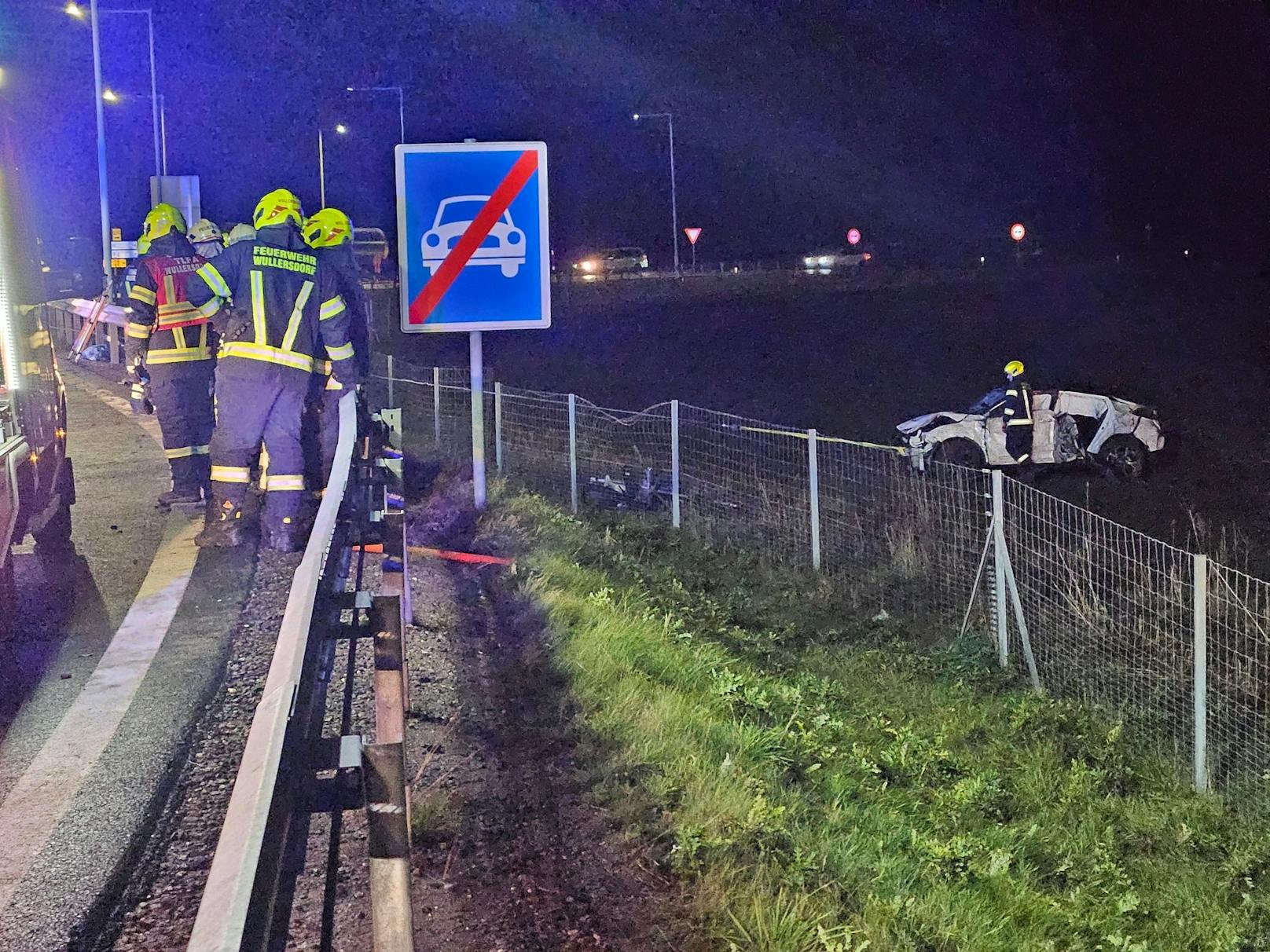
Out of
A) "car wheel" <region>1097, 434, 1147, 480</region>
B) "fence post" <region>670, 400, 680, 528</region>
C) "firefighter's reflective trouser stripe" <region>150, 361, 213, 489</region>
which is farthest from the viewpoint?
"car wheel" <region>1097, 434, 1147, 480</region>

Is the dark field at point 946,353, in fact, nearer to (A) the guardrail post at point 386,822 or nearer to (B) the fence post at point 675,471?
(B) the fence post at point 675,471

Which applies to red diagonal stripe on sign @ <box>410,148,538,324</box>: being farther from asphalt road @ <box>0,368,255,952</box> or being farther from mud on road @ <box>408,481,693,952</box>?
mud on road @ <box>408,481,693,952</box>

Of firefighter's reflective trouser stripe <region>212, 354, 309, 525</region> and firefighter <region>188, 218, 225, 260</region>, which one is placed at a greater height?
firefighter <region>188, 218, 225, 260</region>

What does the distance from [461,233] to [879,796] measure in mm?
4724

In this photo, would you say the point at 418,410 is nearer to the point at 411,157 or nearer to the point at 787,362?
the point at 411,157

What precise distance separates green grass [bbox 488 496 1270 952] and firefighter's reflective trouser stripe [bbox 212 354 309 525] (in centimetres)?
146

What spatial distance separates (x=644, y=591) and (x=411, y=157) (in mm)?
3095

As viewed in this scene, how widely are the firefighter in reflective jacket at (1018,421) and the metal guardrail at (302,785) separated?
40.2 ft

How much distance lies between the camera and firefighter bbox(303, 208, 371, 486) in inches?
308

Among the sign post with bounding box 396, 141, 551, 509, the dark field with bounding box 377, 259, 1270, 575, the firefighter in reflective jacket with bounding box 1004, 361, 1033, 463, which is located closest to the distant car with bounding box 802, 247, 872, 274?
the dark field with bounding box 377, 259, 1270, 575

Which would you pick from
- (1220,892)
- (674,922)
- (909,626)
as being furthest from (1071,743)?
(674,922)

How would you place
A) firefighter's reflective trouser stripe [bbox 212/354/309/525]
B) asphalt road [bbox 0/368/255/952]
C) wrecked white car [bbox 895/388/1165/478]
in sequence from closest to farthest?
asphalt road [bbox 0/368/255/952], firefighter's reflective trouser stripe [bbox 212/354/309/525], wrecked white car [bbox 895/388/1165/478]

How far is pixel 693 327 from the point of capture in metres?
32.4

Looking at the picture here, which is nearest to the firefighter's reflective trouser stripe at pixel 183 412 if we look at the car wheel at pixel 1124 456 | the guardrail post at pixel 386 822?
the guardrail post at pixel 386 822
